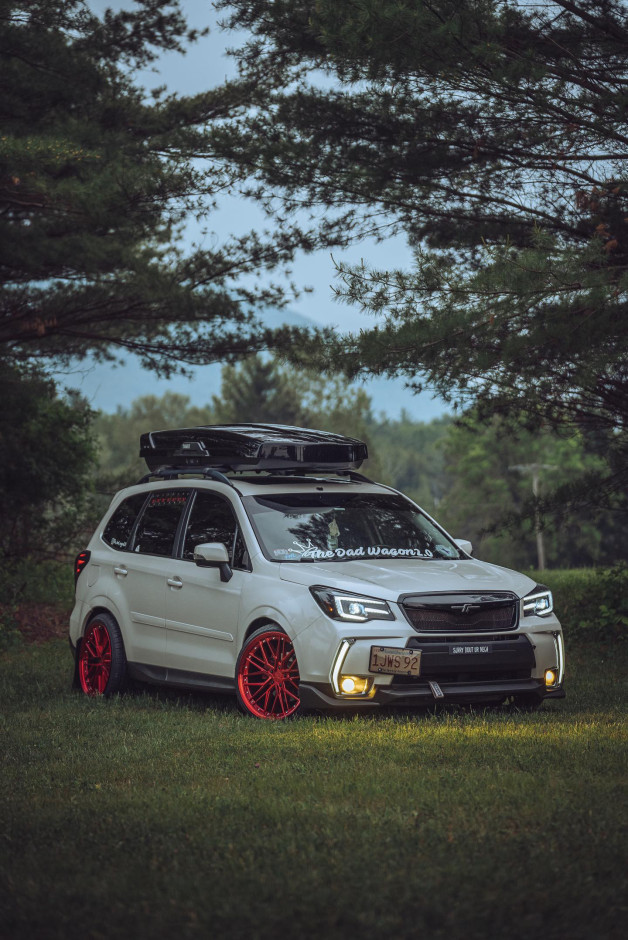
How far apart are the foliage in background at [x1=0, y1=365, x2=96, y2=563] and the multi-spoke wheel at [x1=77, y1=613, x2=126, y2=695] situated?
26.6 ft

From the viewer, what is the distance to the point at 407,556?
962cm

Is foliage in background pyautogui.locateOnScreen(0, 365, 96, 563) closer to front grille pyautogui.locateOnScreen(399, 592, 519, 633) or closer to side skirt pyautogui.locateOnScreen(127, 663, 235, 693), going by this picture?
side skirt pyautogui.locateOnScreen(127, 663, 235, 693)

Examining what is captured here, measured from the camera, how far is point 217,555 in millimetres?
9195

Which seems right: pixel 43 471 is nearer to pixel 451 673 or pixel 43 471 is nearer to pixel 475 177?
pixel 475 177

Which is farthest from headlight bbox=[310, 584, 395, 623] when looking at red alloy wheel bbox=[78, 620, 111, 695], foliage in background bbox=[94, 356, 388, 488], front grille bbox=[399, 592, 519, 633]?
foliage in background bbox=[94, 356, 388, 488]

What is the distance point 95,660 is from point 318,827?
18.6ft

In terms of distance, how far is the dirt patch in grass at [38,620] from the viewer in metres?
17.0

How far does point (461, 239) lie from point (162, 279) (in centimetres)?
584

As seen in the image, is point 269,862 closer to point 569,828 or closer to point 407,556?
point 569,828

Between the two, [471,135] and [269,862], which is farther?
[471,135]

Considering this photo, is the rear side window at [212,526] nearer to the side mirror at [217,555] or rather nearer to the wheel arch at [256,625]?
the side mirror at [217,555]

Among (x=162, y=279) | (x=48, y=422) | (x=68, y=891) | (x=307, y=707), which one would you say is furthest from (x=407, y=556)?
(x=48, y=422)

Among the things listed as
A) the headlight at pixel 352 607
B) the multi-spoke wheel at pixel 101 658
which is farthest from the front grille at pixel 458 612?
the multi-spoke wheel at pixel 101 658

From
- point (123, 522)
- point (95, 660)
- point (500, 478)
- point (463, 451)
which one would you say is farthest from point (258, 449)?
point (463, 451)
